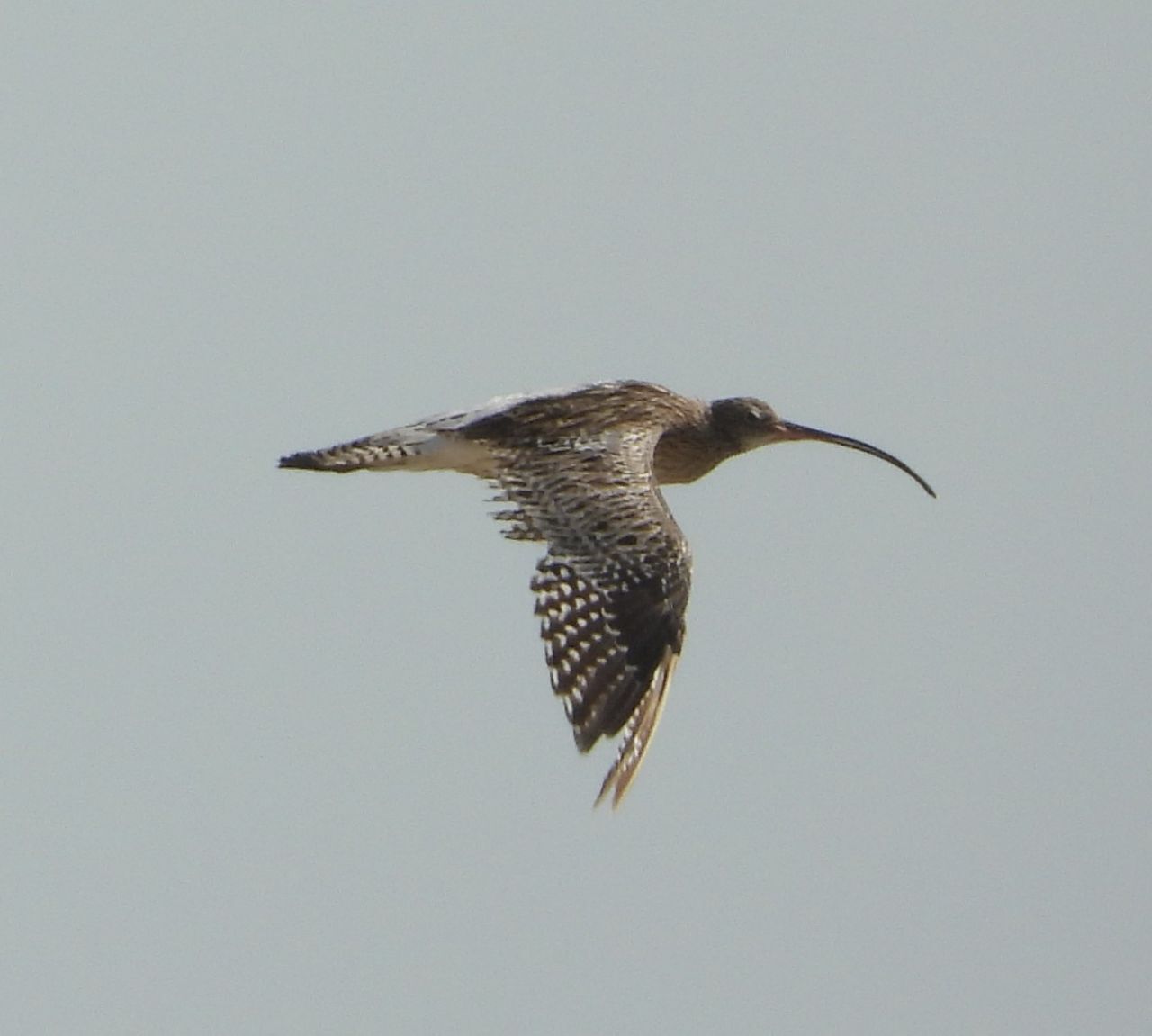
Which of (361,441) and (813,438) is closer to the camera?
(361,441)

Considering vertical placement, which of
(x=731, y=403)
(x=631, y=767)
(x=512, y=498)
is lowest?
(x=631, y=767)

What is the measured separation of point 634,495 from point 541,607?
1.32 meters

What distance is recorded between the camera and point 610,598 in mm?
20844

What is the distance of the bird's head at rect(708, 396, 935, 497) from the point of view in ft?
82.5

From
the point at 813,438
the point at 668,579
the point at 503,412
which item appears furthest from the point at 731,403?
the point at 668,579

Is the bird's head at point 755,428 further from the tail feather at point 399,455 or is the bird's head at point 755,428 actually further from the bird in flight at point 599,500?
the tail feather at point 399,455

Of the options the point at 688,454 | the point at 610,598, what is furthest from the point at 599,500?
the point at 688,454

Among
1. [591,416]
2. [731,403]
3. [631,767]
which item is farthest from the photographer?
[731,403]

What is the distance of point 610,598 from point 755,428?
15.4 ft

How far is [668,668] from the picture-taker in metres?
20.6

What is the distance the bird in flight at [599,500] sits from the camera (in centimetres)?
2048

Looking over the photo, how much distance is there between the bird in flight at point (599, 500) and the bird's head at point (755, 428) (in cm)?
1

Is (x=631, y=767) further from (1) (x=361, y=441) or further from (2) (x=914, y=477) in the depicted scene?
(2) (x=914, y=477)

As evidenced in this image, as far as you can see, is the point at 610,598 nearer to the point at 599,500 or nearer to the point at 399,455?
Answer: the point at 599,500
